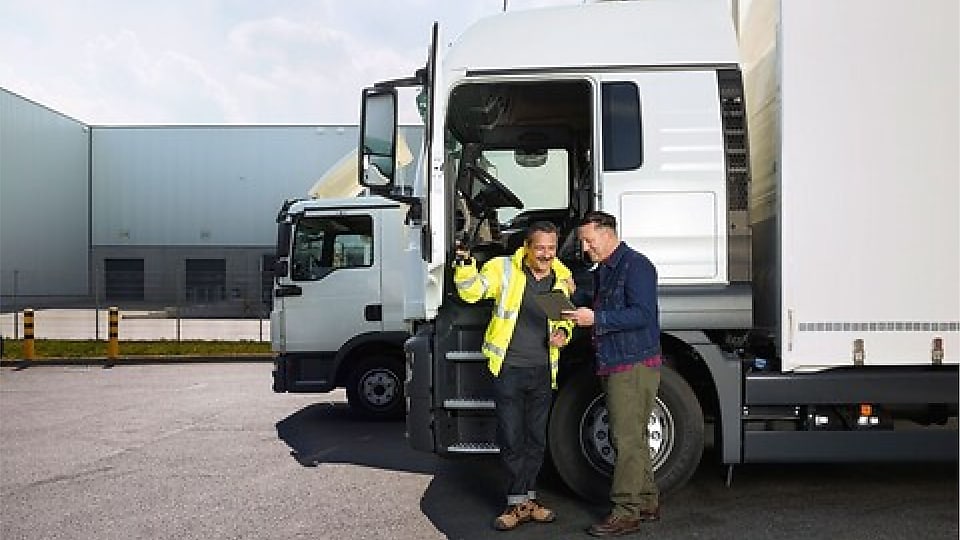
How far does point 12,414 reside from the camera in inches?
396

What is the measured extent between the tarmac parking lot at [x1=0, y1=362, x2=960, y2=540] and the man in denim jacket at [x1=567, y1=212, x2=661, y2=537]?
0.28m

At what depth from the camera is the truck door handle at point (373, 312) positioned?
9.09m

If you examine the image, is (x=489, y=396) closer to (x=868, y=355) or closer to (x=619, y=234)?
(x=619, y=234)

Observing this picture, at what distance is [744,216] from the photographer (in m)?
5.36

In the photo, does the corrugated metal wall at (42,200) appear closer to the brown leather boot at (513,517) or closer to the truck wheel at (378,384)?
the truck wheel at (378,384)

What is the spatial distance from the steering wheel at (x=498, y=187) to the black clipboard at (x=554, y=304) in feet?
6.09

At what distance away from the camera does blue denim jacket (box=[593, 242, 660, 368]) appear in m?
4.89

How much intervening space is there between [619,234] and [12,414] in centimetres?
776

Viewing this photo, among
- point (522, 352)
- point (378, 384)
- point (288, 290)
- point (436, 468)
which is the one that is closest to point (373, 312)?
point (378, 384)

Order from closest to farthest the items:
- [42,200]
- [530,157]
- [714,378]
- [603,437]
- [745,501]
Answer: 1. [714,378]
2. [603,437]
3. [745,501]
4. [530,157]
5. [42,200]

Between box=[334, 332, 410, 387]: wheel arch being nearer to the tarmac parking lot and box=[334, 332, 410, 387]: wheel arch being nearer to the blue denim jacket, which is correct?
the tarmac parking lot

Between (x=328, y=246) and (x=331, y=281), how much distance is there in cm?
35

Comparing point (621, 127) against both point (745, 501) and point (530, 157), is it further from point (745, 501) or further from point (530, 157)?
point (745, 501)

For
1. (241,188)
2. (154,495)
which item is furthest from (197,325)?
(154,495)
